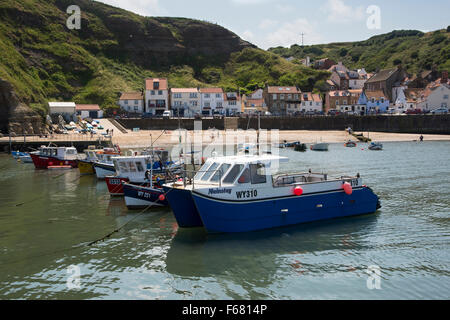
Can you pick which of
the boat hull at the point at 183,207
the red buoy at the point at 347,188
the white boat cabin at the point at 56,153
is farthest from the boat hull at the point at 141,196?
the white boat cabin at the point at 56,153

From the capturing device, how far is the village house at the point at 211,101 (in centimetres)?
9962

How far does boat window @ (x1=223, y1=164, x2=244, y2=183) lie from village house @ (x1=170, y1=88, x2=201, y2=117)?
82.1m

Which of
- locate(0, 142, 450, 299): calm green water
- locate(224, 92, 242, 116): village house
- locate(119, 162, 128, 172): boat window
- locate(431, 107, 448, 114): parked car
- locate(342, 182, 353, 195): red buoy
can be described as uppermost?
locate(224, 92, 242, 116): village house

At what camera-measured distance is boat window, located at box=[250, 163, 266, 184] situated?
58.5ft

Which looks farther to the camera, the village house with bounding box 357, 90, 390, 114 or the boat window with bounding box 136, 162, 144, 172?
the village house with bounding box 357, 90, 390, 114

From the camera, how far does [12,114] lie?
6600 centimetres

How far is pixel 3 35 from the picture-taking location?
315 ft

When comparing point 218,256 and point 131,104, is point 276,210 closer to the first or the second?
point 218,256

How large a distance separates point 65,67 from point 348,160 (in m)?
87.9

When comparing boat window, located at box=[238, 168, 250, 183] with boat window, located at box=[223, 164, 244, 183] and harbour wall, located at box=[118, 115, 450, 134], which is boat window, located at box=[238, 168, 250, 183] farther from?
harbour wall, located at box=[118, 115, 450, 134]

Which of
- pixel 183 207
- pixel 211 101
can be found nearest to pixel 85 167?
pixel 183 207

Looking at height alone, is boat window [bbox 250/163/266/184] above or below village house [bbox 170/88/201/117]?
below

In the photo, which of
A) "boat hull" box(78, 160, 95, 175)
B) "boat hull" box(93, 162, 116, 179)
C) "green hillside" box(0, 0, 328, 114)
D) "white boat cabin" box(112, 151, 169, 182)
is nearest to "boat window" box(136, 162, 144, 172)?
"white boat cabin" box(112, 151, 169, 182)

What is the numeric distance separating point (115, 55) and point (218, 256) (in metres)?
127
